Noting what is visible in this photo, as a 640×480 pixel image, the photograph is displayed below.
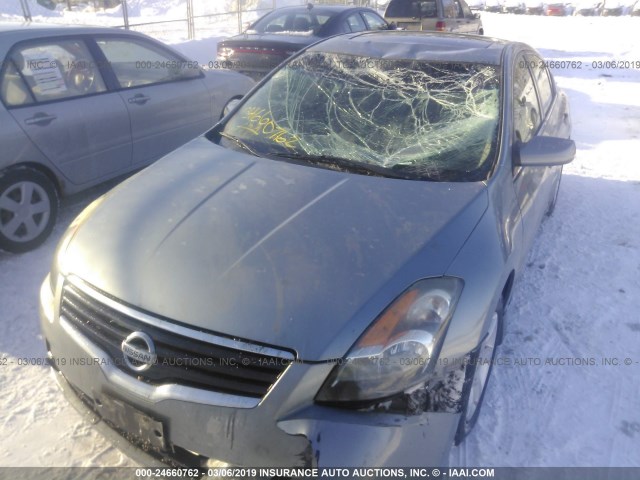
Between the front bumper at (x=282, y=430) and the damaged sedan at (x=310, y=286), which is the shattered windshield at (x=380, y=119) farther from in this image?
the front bumper at (x=282, y=430)

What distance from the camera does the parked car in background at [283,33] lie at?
25.0 feet

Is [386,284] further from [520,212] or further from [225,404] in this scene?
[520,212]

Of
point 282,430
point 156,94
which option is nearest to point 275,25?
point 156,94

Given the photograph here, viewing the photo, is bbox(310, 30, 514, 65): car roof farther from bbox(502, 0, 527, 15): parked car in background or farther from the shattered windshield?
bbox(502, 0, 527, 15): parked car in background

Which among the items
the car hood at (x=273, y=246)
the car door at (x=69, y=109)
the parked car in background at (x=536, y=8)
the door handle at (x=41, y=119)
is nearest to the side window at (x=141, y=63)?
the car door at (x=69, y=109)

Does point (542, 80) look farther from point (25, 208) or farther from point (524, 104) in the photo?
point (25, 208)

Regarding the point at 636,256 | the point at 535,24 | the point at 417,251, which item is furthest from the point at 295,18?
the point at 535,24

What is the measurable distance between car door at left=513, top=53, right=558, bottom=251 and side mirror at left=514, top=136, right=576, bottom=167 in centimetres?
6

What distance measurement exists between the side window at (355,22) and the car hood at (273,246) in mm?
6947

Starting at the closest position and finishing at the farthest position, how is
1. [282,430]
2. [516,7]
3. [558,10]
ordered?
[282,430]
[558,10]
[516,7]

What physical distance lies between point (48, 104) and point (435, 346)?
3471 millimetres

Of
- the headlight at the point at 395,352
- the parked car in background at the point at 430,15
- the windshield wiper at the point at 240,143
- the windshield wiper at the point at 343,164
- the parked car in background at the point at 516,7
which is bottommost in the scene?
the parked car in background at the point at 516,7

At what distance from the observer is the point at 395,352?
1.79m

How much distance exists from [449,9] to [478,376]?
1206 centimetres
